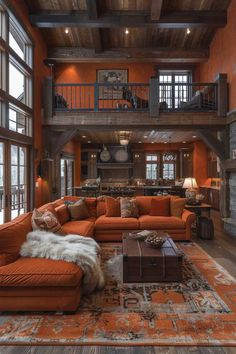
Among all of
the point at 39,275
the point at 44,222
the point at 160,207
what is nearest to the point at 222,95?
the point at 160,207

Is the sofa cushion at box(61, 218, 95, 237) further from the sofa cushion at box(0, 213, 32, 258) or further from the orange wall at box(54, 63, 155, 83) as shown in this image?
the orange wall at box(54, 63, 155, 83)

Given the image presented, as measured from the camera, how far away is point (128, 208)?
5.50 metres

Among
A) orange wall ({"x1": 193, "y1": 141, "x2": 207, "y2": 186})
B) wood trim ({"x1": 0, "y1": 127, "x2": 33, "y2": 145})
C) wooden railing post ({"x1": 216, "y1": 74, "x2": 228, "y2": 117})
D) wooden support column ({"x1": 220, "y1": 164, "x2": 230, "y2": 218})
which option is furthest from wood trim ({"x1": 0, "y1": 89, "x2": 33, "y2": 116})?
orange wall ({"x1": 193, "y1": 141, "x2": 207, "y2": 186})

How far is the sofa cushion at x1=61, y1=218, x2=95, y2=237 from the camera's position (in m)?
4.19

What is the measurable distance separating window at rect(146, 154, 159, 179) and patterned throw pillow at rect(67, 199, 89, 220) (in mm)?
7048

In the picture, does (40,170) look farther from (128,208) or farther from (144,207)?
(144,207)

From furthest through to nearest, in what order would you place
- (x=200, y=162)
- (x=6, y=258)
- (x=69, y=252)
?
(x=200, y=162), (x=69, y=252), (x=6, y=258)

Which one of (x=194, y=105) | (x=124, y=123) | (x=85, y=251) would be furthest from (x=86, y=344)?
(x=194, y=105)

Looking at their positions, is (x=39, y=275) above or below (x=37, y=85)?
below

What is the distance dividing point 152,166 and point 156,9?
7043mm

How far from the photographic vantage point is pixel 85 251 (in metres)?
3.05

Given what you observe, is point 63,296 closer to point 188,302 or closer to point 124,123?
point 188,302

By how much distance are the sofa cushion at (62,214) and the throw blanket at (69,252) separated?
1408mm

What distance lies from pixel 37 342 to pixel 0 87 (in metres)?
4.28
